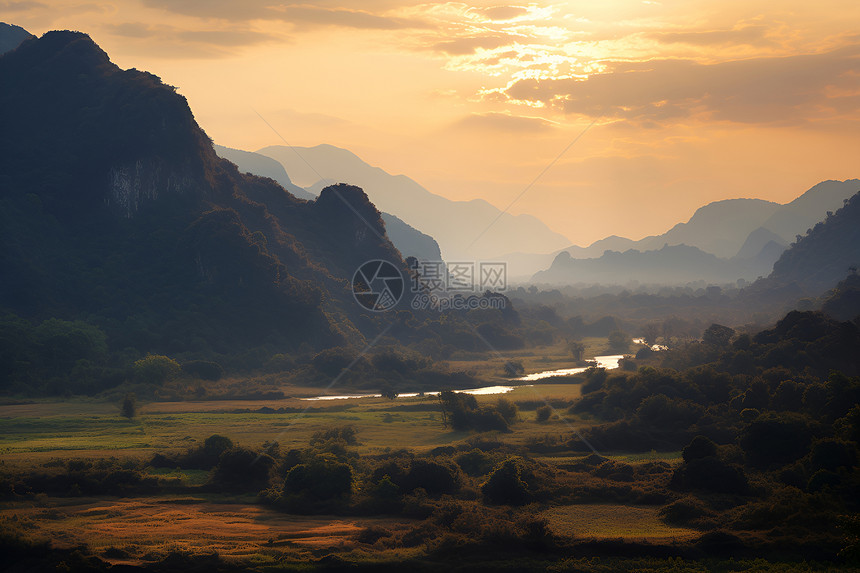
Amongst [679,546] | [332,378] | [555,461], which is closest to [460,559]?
Result: [679,546]

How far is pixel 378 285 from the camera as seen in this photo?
6294 inches

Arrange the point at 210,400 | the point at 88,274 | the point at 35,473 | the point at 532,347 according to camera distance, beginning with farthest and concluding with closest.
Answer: the point at 532,347 → the point at 88,274 → the point at 210,400 → the point at 35,473

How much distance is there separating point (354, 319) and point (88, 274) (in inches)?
1931

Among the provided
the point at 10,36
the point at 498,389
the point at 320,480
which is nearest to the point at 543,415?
the point at 498,389

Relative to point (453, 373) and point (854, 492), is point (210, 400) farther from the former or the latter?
point (854, 492)

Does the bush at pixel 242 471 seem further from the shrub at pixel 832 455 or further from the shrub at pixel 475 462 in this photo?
the shrub at pixel 832 455

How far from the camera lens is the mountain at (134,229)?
10456 cm

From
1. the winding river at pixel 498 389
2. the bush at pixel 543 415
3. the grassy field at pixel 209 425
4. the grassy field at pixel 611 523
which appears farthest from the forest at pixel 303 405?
the bush at pixel 543 415

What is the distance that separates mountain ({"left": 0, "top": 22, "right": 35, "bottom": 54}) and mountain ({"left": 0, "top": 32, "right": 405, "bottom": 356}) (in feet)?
160

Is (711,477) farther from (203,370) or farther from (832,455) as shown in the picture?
(203,370)

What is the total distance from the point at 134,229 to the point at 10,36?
10411 centimetres

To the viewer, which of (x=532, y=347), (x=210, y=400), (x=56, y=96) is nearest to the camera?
(x=210, y=400)

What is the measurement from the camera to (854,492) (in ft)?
120

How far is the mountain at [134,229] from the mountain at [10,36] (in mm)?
48840
